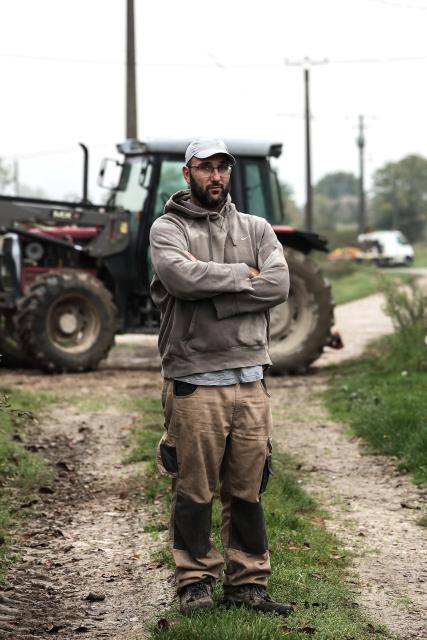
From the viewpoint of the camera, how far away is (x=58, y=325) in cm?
1482

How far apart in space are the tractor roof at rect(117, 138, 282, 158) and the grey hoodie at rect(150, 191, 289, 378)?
9496 millimetres

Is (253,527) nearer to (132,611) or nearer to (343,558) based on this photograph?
(132,611)

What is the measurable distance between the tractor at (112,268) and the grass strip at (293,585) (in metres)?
6.23

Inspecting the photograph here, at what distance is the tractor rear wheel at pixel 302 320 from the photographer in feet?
49.6

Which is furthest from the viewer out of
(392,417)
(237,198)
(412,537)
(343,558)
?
(237,198)

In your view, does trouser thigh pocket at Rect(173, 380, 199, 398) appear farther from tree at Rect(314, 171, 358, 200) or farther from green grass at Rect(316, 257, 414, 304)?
tree at Rect(314, 171, 358, 200)

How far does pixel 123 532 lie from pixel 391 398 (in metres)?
4.60

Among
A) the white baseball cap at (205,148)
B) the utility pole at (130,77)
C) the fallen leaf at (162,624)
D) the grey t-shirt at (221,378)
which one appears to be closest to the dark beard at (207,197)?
the white baseball cap at (205,148)

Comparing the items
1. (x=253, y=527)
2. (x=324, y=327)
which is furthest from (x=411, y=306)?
(x=253, y=527)

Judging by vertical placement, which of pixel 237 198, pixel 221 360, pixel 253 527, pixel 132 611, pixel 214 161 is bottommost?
pixel 132 611

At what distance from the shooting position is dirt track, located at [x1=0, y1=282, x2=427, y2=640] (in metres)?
5.58

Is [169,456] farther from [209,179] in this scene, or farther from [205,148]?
[205,148]

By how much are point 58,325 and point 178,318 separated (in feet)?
31.5

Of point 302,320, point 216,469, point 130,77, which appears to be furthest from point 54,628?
point 130,77
